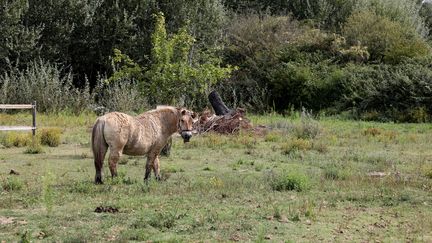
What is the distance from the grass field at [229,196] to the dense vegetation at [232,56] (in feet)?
35.6

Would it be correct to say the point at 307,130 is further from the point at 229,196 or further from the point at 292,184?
the point at 229,196

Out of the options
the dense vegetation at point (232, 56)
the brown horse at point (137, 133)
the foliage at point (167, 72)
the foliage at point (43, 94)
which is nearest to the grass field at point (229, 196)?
the brown horse at point (137, 133)

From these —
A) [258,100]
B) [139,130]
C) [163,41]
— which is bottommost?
[258,100]

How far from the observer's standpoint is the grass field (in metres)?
8.20

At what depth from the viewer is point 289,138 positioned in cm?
2084

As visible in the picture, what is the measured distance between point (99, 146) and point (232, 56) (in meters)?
25.5

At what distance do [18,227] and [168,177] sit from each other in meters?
4.91

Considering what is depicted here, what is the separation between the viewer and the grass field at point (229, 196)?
26.9 ft

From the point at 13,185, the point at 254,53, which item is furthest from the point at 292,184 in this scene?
the point at 254,53

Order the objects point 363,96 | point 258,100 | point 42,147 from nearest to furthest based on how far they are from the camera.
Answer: point 42,147 < point 363,96 < point 258,100

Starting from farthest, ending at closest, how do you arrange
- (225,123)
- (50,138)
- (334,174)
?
(225,123) → (50,138) → (334,174)

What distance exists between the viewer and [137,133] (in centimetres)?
1215

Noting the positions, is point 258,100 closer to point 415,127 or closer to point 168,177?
point 415,127

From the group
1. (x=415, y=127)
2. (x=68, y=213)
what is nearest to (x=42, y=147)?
(x=68, y=213)
